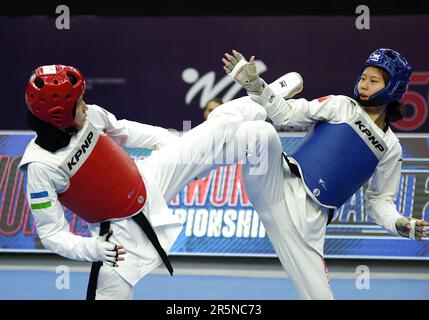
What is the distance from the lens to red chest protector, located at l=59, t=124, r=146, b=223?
5.53 metres

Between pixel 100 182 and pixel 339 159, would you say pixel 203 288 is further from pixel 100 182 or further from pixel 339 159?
pixel 100 182

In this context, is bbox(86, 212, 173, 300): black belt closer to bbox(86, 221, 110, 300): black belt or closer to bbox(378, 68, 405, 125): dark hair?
bbox(86, 221, 110, 300): black belt

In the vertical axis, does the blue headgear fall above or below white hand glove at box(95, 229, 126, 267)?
above

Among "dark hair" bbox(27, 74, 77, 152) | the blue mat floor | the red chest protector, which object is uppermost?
"dark hair" bbox(27, 74, 77, 152)

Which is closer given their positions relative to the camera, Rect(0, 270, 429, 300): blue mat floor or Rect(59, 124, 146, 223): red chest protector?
Rect(59, 124, 146, 223): red chest protector

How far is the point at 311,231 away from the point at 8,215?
442 cm

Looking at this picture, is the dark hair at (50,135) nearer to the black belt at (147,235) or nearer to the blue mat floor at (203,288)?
the black belt at (147,235)

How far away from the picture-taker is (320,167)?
609cm

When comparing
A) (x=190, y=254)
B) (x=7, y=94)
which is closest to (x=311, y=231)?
(x=190, y=254)

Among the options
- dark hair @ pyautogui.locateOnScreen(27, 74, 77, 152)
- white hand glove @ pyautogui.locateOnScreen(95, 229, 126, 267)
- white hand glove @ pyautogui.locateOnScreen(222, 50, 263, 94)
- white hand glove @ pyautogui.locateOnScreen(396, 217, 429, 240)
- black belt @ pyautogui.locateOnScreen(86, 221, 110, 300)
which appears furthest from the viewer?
white hand glove @ pyautogui.locateOnScreen(396, 217, 429, 240)

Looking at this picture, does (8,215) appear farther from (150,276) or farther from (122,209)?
(122,209)

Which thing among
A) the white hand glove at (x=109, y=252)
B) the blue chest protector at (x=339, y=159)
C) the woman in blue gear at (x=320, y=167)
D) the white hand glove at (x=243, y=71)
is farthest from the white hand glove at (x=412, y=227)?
the white hand glove at (x=109, y=252)

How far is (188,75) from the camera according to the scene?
10570 mm

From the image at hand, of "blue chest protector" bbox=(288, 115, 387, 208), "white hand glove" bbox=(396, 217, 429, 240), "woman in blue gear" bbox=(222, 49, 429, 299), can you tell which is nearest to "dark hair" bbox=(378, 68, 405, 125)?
"woman in blue gear" bbox=(222, 49, 429, 299)
